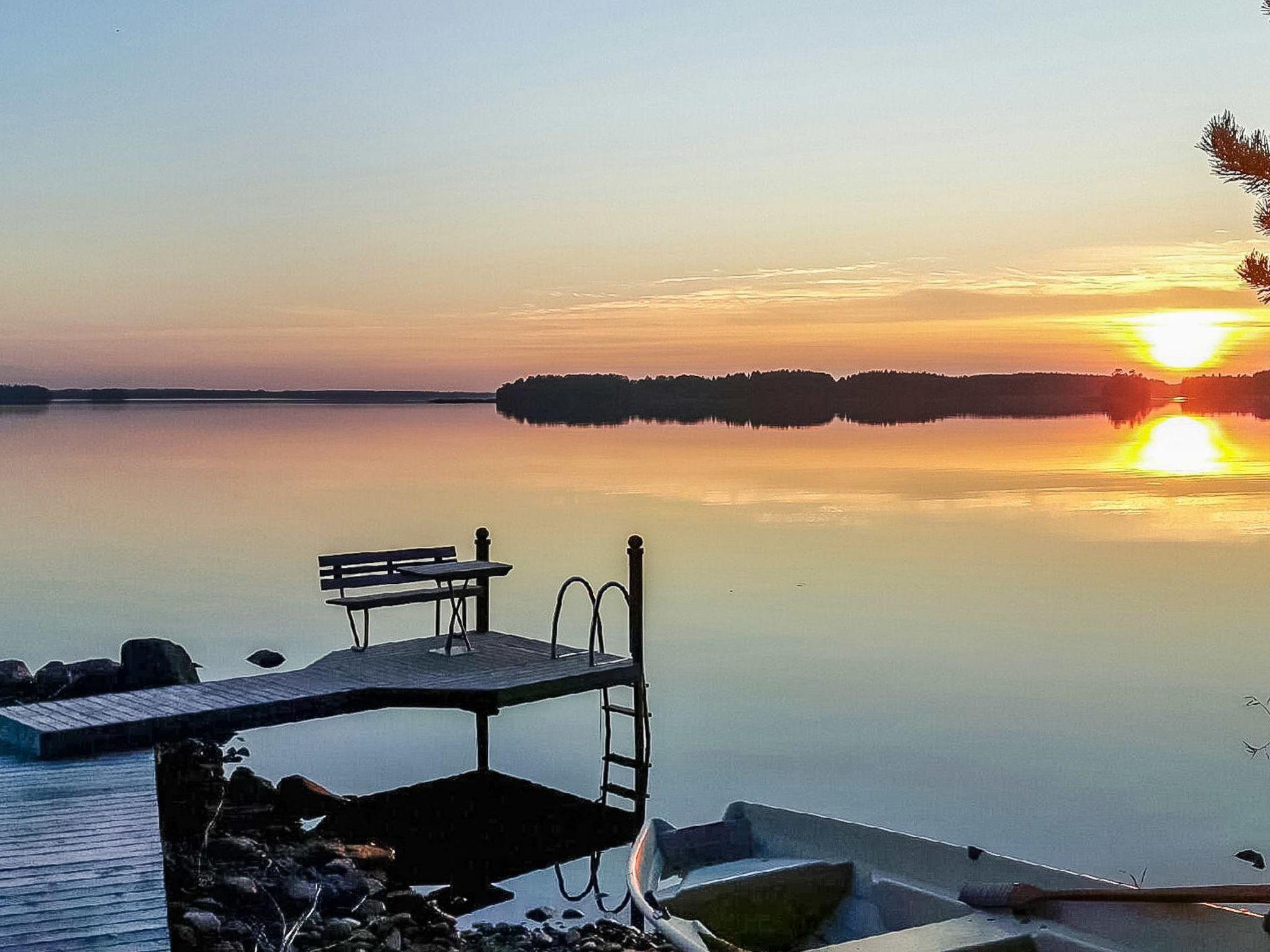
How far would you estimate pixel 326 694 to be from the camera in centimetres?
1205

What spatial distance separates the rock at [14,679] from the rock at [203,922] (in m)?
9.81

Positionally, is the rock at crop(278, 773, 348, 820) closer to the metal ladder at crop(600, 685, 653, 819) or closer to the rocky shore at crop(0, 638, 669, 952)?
the rocky shore at crop(0, 638, 669, 952)

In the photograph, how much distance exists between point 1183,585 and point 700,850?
71.8 ft

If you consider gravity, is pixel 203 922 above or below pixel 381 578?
below

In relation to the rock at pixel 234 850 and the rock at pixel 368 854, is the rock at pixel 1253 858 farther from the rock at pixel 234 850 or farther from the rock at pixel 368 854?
the rock at pixel 234 850

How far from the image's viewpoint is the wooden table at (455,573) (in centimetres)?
1335

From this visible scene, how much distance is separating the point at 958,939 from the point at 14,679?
13753mm

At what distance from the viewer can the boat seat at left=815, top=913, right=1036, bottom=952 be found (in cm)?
748

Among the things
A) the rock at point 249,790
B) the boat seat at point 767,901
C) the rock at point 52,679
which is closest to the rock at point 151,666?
the rock at point 52,679

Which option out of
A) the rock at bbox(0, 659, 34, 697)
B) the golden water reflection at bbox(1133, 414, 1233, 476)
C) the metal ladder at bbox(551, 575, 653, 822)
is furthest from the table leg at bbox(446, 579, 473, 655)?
the golden water reflection at bbox(1133, 414, 1233, 476)

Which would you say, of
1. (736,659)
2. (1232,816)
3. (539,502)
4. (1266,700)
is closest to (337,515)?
(539,502)

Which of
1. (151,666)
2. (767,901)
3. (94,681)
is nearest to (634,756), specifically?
(151,666)

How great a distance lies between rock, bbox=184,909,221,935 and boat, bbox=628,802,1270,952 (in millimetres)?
2577

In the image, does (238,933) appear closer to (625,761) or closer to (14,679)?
(625,761)
